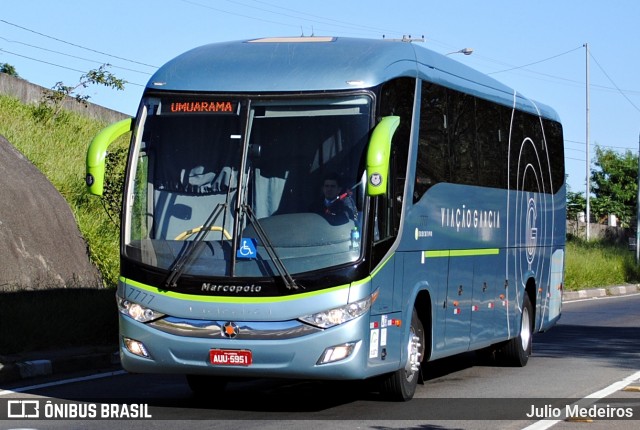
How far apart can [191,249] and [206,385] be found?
193 cm

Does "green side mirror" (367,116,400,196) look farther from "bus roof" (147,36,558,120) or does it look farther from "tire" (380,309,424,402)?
"tire" (380,309,424,402)

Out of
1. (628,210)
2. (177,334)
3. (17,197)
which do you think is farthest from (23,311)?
(628,210)

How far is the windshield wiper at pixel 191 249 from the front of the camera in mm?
10000

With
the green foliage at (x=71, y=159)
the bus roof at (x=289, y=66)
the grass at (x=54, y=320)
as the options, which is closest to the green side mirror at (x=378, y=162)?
the bus roof at (x=289, y=66)

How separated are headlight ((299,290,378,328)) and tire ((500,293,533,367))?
5.62m

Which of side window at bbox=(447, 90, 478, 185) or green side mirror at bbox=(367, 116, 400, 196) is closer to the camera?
green side mirror at bbox=(367, 116, 400, 196)

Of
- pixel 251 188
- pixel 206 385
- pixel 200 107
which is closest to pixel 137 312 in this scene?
pixel 251 188

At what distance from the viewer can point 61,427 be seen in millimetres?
9383

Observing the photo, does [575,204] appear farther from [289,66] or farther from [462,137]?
[289,66]

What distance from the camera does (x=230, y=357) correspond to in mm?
9836

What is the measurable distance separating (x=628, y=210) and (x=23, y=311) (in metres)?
61.5

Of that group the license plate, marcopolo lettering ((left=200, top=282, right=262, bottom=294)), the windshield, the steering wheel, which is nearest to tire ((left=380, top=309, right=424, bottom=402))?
the windshield

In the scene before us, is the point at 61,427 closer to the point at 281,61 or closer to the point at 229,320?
the point at 229,320

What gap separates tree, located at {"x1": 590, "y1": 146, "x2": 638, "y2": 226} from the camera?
71000mm
